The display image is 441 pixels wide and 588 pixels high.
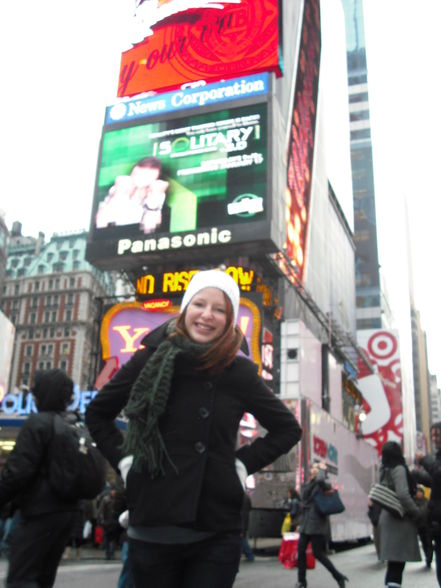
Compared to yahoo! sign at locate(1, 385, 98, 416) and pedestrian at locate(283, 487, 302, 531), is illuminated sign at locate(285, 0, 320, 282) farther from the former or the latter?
pedestrian at locate(283, 487, 302, 531)

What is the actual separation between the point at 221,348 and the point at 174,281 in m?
29.6

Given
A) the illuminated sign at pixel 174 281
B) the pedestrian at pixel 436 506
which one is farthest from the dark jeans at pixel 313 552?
the illuminated sign at pixel 174 281

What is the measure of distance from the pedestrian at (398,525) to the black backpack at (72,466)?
12.5ft

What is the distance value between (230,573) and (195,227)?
28.0 m

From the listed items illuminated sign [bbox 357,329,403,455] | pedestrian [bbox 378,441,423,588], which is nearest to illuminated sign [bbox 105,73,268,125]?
illuminated sign [bbox 357,329,403,455]

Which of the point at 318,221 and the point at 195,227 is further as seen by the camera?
the point at 318,221

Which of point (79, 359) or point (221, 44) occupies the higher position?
point (221, 44)

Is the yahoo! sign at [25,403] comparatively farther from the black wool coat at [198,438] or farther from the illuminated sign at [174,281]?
the black wool coat at [198,438]

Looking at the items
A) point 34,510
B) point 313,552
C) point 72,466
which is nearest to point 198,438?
point 72,466

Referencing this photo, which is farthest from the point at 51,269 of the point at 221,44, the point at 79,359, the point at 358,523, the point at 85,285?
the point at 358,523

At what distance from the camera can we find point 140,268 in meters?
33.4

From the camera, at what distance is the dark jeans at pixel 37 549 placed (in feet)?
11.5

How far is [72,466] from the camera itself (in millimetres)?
3689

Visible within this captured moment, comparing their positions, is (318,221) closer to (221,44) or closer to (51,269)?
(221,44)
